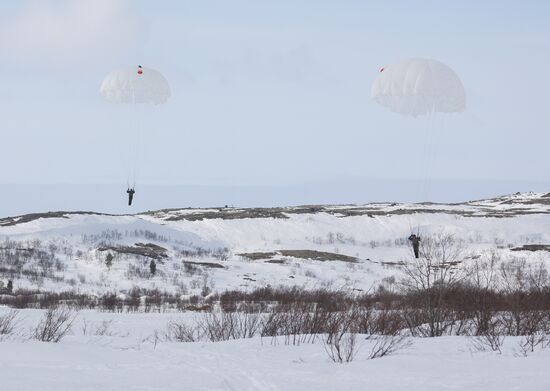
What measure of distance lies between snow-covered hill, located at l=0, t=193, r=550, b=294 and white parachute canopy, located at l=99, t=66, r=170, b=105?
44.1ft

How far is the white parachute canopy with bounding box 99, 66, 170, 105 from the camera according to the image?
33.2 meters

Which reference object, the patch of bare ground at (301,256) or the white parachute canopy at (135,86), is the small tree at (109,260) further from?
the white parachute canopy at (135,86)

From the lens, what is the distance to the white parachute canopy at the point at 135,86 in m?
33.2

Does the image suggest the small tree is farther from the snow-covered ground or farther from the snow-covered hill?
the snow-covered ground

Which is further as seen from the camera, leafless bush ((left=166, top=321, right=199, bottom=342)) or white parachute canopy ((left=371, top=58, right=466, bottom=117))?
white parachute canopy ((left=371, top=58, right=466, bottom=117))

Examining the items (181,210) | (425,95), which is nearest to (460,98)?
(425,95)

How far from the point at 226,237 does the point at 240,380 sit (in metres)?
76.6

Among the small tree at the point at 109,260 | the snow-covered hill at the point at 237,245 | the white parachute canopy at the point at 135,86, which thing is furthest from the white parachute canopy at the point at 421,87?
the small tree at the point at 109,260

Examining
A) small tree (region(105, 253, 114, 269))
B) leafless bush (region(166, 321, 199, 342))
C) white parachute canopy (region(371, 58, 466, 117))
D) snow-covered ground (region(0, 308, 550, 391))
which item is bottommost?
small tree (region(105, 253, 114, 269))

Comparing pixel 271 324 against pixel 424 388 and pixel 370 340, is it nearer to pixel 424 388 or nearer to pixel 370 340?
pixel 370 340

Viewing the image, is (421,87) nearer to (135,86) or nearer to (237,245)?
(135,86)

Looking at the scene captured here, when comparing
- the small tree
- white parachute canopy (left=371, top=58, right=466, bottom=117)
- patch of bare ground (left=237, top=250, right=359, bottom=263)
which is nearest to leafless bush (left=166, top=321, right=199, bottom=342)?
white parachute canopy (left=371, top=58, right=466, bottom=117)

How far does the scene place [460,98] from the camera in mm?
27719

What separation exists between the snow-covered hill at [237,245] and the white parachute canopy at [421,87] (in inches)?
443
